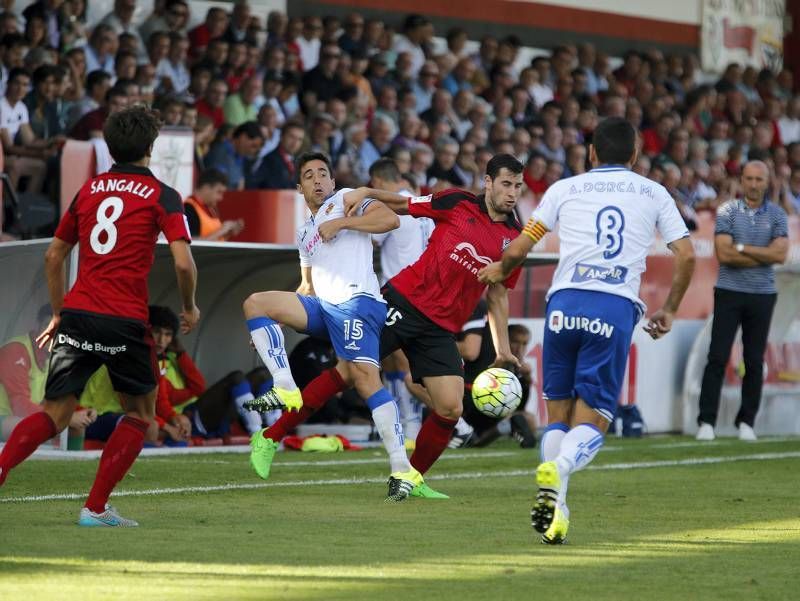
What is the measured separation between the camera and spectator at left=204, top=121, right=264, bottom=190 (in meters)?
15.5

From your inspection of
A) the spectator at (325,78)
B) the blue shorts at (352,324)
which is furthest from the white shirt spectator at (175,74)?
the blue shorts at (352,324)

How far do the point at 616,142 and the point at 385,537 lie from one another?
6.81 ft

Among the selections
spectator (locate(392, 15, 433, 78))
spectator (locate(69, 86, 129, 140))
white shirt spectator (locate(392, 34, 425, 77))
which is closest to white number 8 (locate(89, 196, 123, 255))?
spectator (locate(69, 86, 129, 140))

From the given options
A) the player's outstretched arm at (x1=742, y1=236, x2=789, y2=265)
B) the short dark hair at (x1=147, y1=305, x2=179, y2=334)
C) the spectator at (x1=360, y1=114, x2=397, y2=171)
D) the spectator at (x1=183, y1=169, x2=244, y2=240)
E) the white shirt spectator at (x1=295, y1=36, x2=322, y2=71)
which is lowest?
the short dark hair at (x1=147, y1=305, x2=179, y2=334)

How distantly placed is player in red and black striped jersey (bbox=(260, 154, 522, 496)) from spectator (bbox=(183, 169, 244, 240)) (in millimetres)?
4358

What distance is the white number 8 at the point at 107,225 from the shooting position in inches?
290

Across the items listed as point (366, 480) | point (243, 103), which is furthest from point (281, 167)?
point (366, 480)

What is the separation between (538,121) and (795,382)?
5.46 m

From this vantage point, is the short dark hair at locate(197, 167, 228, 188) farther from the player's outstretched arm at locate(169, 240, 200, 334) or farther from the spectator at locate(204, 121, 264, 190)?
the player's outstretched arm at locate(169, 240, 200, 334)

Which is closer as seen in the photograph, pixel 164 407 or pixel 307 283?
pixel 307 283

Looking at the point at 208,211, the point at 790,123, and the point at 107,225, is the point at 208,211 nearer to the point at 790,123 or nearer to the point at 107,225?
the point at 107,225

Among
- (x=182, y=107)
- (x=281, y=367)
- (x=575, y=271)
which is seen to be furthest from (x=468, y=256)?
(x=182, y=107)

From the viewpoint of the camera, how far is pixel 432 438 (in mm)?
9461

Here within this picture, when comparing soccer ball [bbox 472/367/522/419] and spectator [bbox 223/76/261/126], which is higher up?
spectator [bbox 223/76/261/126]
